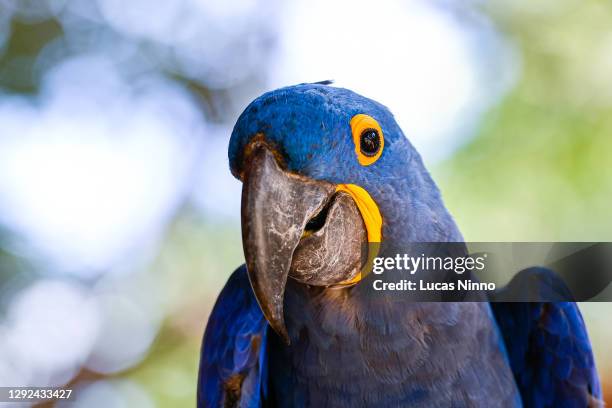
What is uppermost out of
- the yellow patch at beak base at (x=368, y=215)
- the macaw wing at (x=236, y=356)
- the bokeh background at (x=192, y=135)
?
the bokeh background at (x=192, y=135)

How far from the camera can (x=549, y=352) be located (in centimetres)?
101

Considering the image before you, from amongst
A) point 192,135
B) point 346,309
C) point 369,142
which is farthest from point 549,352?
point 192,135

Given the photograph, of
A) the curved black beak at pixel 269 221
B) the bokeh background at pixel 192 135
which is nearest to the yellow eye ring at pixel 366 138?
the curved black beak at pixel 269 221

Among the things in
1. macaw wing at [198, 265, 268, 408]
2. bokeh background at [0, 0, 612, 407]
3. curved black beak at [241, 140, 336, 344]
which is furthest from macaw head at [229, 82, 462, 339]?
bokeh background at [0, 0, 612, 407]

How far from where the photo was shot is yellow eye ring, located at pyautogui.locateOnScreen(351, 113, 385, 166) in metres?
0.78

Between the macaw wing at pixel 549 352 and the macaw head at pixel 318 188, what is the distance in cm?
31

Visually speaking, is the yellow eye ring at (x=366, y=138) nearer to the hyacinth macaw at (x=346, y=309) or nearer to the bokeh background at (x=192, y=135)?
the hyacinth macaw at (x=346, y=309)

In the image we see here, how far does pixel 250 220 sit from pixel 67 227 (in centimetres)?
112

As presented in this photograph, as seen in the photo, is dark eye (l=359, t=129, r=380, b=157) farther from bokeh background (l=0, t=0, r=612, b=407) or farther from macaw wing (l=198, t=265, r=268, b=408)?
bokeh background (l=0, t=0, r=612, b=407)

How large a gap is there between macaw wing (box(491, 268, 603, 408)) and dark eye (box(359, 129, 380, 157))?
0.46m

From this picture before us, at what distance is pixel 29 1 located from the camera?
169 centimetres

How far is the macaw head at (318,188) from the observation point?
70cm

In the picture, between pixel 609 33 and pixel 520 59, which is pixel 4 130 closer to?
pixel 520 59

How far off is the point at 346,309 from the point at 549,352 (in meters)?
0.46
